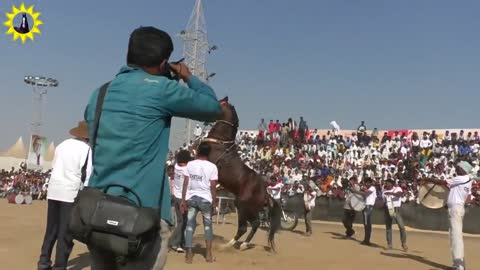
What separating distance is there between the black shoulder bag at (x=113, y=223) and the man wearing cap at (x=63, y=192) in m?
3.60

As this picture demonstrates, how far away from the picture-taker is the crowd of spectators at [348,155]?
23219mm

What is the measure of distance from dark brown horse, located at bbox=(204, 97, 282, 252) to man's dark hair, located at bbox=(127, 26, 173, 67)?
653 centimetres

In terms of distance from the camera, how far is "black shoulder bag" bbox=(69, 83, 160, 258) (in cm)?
228

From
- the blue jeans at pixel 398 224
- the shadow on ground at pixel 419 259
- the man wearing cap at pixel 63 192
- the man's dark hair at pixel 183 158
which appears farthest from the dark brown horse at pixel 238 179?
the man wearing cap at pixel 63 192

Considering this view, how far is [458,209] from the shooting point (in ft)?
29.3

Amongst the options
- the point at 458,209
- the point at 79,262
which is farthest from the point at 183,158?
the point at 458,209

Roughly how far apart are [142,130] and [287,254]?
26.6 ft

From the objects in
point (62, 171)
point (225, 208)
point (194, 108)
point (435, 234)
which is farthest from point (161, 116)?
point (435, 234)

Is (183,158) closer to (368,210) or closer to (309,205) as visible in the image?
(368,210)

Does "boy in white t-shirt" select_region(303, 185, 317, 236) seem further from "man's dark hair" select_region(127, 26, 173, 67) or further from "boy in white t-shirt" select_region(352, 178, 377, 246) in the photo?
"man's dark hair" select_region(127, 26, 173, 67)

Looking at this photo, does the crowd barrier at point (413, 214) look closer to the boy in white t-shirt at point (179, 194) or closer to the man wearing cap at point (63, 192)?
the boy in white t-shirt at point (179, 194)

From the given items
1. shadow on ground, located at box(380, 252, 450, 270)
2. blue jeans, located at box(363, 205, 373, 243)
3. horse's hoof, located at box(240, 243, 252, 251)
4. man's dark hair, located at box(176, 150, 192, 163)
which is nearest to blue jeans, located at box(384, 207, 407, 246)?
shadow on ground, located at box(380, 252, 450, 270)

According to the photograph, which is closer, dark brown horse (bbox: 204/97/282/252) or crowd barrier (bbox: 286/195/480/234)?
dark brown horse (bbox: 204/97/282/252)

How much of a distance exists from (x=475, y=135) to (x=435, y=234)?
412 inches
